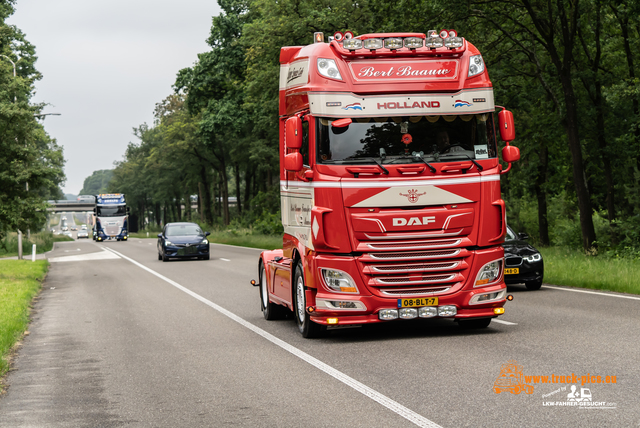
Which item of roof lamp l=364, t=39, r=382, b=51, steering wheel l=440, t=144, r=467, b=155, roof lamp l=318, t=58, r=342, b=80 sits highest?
roof lamp l=364, t=39, r=382, b=51

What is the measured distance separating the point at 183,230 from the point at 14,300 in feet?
54.2

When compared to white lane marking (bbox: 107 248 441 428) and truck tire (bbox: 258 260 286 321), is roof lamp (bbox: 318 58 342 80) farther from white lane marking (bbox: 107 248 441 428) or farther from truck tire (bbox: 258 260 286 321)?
truck tire (bbox: 258 260 286 321)

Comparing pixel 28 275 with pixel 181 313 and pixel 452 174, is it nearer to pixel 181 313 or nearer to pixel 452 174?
pixel 181 313

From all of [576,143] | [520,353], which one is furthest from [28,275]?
[520,353]

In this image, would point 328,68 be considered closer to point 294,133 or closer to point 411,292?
point 294,133

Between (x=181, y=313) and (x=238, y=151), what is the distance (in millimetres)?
43918

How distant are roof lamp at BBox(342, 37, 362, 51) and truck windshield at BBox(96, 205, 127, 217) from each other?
66.4 meters

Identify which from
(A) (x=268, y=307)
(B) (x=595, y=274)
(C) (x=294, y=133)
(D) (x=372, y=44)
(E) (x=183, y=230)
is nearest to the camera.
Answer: (C) (x=294, y=133)

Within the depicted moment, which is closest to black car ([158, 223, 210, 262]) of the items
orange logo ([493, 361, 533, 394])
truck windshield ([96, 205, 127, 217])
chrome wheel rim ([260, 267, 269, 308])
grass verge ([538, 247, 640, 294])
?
grass verge ([538, 247, 640, 294])

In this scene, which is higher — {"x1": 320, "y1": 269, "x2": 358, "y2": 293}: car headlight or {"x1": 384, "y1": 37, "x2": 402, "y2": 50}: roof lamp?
{"x1": 384, "y1": 37, "x2": 402, "y2": 50}: roof lamp

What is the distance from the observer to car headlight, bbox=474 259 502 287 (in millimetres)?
9922

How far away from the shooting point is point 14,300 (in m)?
16.3

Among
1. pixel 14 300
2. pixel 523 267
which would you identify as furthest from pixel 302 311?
pixel 14 300

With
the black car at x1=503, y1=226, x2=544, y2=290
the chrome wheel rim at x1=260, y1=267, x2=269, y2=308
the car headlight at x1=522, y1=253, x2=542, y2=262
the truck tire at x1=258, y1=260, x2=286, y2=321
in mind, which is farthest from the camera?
the car headlight at x1=522, y1=253, x2=542, y2=262
